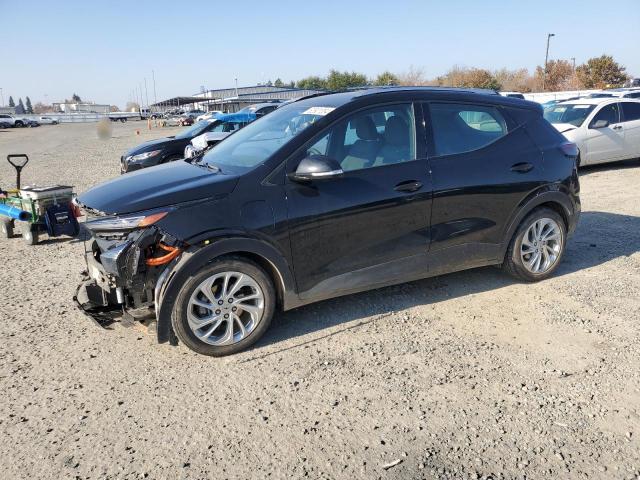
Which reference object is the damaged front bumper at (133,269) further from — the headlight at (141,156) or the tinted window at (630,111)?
the tinted window at (630,111)

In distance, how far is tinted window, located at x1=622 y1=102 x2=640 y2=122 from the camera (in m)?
11.8

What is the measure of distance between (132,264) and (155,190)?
578 millimetres

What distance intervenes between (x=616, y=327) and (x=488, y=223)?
133cm

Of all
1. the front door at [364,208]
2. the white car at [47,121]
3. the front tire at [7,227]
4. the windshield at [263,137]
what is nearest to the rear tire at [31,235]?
the front tire at [7,227]

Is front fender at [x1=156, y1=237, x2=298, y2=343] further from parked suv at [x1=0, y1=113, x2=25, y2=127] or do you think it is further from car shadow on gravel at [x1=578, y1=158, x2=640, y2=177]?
parked suv at [x1=0, y1=113, x2=25, y2=127]

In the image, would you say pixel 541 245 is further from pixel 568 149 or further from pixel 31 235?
pixel 31 235

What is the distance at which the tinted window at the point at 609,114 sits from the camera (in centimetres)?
1150

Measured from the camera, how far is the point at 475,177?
4449mm

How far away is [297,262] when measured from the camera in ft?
12.5

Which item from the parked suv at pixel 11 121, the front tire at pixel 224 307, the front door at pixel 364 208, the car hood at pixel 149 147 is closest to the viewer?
the front tire at pixel 224 307

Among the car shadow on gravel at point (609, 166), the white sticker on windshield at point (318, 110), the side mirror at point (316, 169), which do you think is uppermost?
the white sticker on windshield at point (318, 110)

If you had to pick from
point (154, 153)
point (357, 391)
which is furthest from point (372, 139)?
point (154, 153)

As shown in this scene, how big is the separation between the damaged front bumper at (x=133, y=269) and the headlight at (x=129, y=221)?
4cm

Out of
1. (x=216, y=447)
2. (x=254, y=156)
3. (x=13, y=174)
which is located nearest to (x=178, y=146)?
(x=13, y=174)
